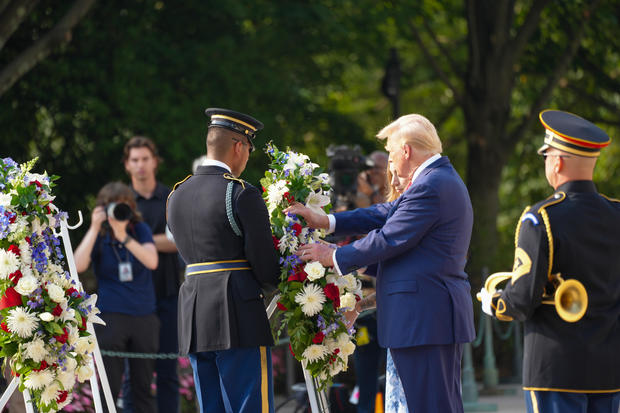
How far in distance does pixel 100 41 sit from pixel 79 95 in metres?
0.74

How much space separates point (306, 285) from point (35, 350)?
5.06 feet

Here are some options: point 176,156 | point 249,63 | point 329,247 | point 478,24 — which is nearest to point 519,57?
point 478,24

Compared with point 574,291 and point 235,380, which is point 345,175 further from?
point 574,291

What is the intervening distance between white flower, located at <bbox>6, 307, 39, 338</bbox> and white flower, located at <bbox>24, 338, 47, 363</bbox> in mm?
51

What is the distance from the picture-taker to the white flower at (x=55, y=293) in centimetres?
548

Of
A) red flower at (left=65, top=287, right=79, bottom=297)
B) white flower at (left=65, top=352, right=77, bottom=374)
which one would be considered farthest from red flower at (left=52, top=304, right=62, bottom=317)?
white flower at (left=65, top=352, right=77, bottom=374)

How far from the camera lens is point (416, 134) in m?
5.05

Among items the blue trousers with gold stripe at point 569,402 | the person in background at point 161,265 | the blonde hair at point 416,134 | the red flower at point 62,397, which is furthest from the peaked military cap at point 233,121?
the person in background at point 161,265

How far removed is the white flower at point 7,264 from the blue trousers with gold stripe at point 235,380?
1.20m

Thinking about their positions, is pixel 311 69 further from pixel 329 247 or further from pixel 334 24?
pixel 329 247

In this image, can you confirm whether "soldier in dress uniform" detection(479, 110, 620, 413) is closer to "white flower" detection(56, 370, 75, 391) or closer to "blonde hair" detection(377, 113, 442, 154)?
"blonde hair" detection(377, 113, 442, 154)

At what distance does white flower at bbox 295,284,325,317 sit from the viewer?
5152mm

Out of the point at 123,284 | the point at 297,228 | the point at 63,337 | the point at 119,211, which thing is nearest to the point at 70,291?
the point at 63,337

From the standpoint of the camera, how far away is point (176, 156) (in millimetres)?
11445
